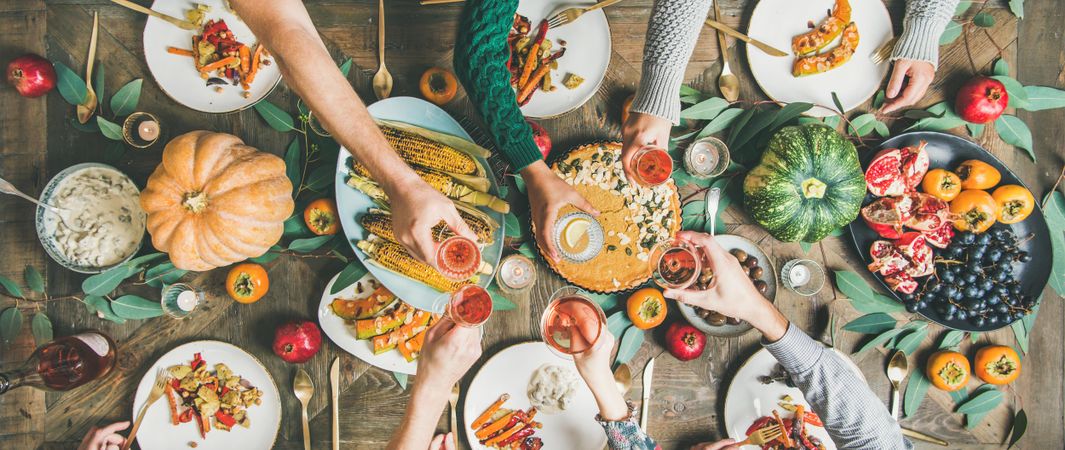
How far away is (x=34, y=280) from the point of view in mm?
2164

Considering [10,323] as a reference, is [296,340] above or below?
above

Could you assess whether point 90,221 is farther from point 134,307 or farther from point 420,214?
point 420,214

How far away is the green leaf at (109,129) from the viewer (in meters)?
2.11

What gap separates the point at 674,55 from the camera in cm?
183

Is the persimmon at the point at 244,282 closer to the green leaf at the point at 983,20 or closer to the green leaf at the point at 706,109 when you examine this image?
the green leaf at the point at 706,109

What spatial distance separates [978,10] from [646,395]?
80.9 inches

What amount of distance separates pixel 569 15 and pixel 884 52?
4.08 feet

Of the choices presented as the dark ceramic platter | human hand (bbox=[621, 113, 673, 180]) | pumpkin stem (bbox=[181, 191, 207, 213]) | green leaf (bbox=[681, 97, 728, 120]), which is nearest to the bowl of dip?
pumpkin stem (bbox=[181, 191, 207, 213])

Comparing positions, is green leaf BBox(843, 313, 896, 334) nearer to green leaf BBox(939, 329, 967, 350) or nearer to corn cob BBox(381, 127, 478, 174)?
green leaf BBox(939, 329, 967, 350)

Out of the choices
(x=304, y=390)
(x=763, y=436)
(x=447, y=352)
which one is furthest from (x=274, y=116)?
(x=763, y=436)

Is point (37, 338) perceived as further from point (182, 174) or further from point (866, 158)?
point (866, 158)

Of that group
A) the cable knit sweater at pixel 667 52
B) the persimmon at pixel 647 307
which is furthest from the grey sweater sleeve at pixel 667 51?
the persimmon at pixel 647 307

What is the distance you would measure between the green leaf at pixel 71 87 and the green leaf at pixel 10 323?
0.87 meters

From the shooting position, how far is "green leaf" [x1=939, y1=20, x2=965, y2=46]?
2203 mm
